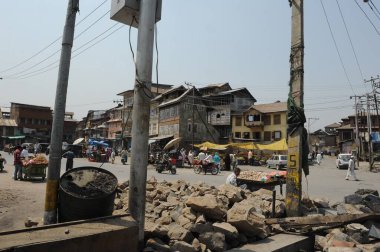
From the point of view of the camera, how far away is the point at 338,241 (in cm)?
636

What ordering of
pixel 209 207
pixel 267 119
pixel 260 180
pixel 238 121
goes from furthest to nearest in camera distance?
pixel 238 121 → pixel 267 119 → pixel 260 180 → pixel 209 207

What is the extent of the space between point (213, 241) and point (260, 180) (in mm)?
6137

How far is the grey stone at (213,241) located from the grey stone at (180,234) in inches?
7.8

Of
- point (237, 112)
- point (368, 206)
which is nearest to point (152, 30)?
point (368, 206)

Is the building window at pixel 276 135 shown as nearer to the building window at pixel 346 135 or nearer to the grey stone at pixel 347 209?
the building window at pixel 346 135

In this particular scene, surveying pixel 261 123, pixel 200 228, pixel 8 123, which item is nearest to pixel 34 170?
pixel 200 228

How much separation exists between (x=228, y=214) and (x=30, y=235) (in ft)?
11.7

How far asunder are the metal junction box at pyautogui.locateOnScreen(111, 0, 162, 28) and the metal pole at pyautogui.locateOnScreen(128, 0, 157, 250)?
0.16m

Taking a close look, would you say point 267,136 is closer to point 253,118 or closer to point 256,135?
point 256,135

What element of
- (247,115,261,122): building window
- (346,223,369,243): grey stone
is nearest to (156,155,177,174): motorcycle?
(346,223,369,243): grey stone

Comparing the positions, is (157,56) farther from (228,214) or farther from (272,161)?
(272,161)

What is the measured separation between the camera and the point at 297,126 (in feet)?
26.7

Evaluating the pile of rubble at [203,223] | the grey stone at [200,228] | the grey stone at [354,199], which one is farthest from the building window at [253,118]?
the grey stone at [200,228]

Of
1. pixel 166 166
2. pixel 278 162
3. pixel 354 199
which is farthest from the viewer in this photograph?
pixel 278 162
